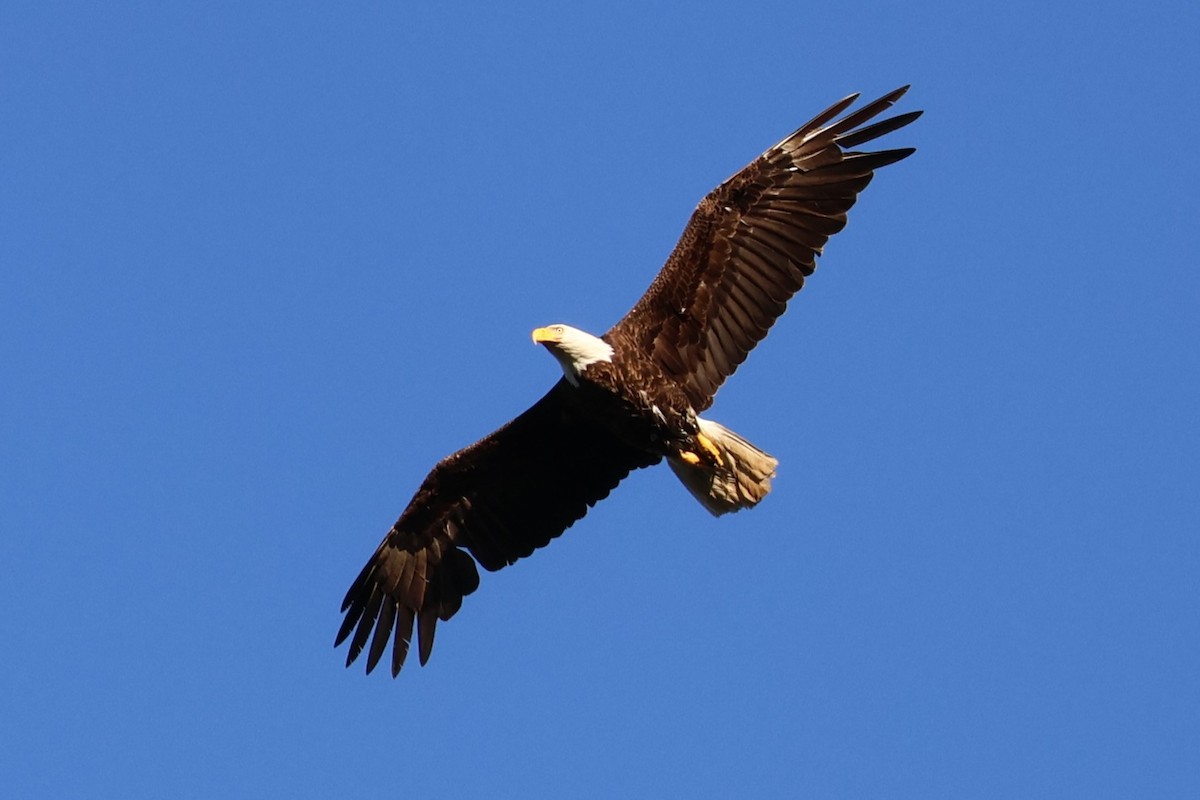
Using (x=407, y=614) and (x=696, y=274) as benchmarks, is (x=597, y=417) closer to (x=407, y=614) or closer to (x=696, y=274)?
(x=696, y=274)

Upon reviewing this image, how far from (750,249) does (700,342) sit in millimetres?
673

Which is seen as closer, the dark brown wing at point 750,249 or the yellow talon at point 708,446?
the dark brown wing at point 750,249

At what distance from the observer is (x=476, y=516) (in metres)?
14.1

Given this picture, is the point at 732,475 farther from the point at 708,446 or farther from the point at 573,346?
the point at 573,346

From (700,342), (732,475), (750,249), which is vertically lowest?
(732,475)

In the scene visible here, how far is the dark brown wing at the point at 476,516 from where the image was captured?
13742 millimetres

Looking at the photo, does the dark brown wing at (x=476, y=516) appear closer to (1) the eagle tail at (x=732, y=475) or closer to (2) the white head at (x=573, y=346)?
(1) the eagle tail at (x=732, y=475)

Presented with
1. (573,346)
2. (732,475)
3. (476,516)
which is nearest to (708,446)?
(732,475)

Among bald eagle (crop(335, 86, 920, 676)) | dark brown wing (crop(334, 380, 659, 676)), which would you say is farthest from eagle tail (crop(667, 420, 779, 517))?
dark brown wing (crop(334, 380, 659, 676))

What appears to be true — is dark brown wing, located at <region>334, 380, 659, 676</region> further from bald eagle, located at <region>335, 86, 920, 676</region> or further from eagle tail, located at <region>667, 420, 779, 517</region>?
eagle tail, located at <region>667, 420, 779, 517</region>

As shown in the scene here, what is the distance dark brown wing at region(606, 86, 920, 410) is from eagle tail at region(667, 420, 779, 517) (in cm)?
48

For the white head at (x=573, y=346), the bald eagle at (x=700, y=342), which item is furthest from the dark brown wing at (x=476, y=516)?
the white head at (x=573, y=346)

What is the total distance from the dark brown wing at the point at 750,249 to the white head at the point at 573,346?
0.17 m

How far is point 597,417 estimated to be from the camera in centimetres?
1320
